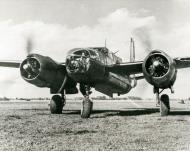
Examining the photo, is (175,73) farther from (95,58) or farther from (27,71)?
(27,71)

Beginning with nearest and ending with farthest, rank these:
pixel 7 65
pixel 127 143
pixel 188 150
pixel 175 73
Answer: pixel 188 150 → pixel 127 143 → pixel 175 73 → pixel 7 65

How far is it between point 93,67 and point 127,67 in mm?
2965

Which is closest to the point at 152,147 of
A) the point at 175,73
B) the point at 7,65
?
the point at 175,73

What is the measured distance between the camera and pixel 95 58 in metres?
15.3

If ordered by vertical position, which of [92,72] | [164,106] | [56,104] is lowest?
[56,104]

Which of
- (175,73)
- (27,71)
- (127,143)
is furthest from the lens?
(27,71)

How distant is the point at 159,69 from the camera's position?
48.1 feet

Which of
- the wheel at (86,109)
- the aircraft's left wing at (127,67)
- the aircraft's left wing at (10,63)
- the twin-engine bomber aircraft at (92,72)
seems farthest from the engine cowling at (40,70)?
the wheel at (86,109)

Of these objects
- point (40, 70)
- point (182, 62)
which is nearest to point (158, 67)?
point (182, 62)

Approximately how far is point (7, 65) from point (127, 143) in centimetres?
1377

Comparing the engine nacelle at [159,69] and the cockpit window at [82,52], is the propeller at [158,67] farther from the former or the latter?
the cockpit window at [82,52]

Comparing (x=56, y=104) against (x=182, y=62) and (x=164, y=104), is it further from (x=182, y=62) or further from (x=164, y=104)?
(x=182, y=62)

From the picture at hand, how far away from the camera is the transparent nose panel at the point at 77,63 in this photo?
567 inches

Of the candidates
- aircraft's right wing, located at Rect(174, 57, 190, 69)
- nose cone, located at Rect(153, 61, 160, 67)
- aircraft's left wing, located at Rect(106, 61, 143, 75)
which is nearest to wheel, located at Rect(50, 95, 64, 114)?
aircraft's left wing, located at Rect(106, 61, 143, 75)
